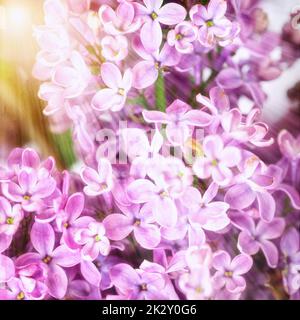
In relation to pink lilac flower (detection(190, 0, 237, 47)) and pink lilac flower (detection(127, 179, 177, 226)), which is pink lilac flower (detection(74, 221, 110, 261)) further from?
pink lilac flower (detection(190, 0, 237, 47))

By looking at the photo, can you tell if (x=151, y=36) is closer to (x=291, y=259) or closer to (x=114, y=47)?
(x=114, y=47)

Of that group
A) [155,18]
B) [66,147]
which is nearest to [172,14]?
[155,18]

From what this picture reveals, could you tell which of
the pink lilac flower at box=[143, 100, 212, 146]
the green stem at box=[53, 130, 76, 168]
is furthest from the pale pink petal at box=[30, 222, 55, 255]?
the pink lilac flower at box=[143, 100, 212, 146]

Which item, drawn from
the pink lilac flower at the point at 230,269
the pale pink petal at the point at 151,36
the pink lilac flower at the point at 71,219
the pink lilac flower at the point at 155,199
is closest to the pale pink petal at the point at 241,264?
the pink lilac flower at the point at 230,269

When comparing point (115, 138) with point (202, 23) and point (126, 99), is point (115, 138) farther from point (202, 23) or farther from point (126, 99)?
point (202, 23)

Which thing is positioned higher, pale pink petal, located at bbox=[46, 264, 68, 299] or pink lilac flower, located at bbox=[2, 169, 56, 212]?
pink lilac flower, located at bbox=[2, 169, 56, 212]

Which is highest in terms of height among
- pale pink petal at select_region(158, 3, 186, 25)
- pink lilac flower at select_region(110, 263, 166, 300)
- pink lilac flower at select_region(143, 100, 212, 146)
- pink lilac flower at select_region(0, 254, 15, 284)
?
pale pink petal at select_region(158, 3, 186, 25)
